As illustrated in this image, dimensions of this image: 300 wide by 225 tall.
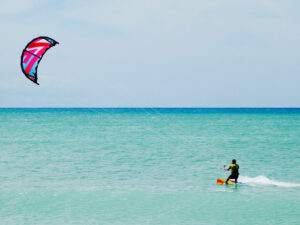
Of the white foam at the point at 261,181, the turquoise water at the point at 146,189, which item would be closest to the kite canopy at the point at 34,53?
the turquoise water at the point at 146,189

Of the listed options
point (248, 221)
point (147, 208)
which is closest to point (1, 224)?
point (147, 208)

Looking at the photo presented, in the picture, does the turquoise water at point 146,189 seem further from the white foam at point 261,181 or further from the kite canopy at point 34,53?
the kite canopy at point 34,53

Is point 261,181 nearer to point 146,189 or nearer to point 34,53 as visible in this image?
point 146,189

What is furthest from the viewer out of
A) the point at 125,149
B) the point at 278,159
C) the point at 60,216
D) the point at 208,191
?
the point at 125,149

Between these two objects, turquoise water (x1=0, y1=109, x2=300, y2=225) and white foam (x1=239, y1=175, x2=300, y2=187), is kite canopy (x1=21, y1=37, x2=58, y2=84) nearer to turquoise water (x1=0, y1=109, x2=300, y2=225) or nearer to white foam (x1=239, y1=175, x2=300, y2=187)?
turquoise water (x1=0, y1=109, x2=300, y2=225)

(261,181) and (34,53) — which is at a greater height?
(34,53)

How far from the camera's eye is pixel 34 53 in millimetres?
10562

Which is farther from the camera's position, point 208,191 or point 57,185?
point 57,185

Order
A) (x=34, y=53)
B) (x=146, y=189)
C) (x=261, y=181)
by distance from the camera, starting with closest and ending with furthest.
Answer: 1. (x=34, y=53)
2. (x=146, y=189)
3. (x=261, y=181)

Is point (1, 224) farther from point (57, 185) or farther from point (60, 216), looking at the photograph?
point (57, 185)

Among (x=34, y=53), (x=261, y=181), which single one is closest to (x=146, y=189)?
(x=261, y=181)

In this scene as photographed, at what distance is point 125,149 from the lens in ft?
108

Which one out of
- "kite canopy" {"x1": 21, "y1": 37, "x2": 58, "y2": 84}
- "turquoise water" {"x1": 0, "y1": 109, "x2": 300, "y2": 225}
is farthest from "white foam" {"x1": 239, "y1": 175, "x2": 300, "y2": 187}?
"kite canopy" {"x1": 21, "y1": 37, "x2": 58, "y2": 84}

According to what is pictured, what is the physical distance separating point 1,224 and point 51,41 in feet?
20.2
